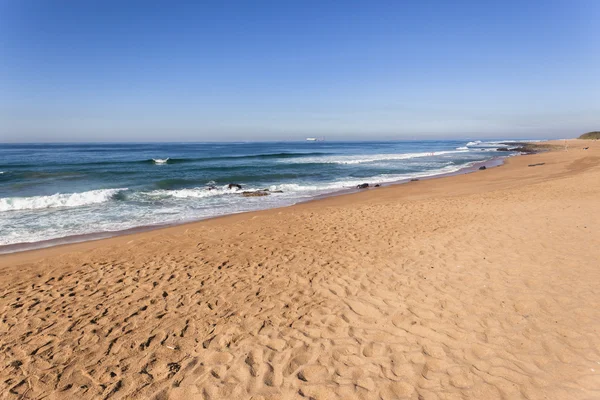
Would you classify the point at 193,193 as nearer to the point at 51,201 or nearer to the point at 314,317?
the point at 51,201

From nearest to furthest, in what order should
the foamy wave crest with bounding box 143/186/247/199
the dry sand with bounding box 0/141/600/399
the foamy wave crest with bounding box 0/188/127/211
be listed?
the dry sand with bounding box 0/141/600/399, the foamy wave crest with bounding box 0/188/127/211, the foamy wave crest with bounding box 143/186/247/199

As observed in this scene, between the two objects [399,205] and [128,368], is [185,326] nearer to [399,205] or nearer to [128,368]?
[128,368]

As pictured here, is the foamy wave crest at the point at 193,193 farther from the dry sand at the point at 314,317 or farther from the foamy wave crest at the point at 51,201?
the dry sand at the point at 314,317

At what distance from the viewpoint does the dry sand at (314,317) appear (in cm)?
318

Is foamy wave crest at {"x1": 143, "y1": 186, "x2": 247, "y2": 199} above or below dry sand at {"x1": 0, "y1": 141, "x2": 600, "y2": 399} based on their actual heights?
below

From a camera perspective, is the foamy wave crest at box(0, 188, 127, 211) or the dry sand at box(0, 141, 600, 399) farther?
the foamy wave crest at box(0, 188, 127, 211)

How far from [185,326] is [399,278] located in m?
3.47

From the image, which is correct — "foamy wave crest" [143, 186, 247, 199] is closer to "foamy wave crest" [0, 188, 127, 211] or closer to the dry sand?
"foamy wave crest" [0, 188, 127, 211]

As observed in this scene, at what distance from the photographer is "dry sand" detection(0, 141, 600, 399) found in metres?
3.18

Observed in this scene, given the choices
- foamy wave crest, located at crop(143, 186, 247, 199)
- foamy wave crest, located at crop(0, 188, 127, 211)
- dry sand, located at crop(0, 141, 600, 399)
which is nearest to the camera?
dry sand, located at crop(0, 141, 600, 399)

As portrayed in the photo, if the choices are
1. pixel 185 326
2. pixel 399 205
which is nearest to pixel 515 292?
pixel 185 326

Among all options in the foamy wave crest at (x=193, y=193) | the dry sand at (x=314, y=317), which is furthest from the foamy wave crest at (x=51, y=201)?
the dry sand at (x=314, y=317)

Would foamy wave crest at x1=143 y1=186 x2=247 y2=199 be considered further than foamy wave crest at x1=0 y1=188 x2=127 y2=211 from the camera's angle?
Yes

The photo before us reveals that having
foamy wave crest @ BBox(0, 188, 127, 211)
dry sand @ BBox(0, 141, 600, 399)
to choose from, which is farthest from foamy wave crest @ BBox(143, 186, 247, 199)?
dry sand @ BBox(0, 141, 600, 399)
